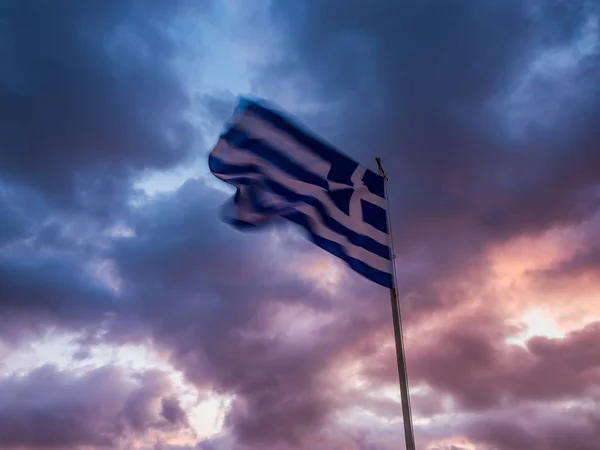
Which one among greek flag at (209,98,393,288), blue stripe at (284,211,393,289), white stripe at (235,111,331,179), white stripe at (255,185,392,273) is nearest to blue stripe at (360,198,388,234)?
greek flag at (209,98,393,288)

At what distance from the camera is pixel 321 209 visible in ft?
94.3

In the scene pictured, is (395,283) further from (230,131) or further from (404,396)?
(230,131)

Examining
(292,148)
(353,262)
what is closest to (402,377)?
(353,262)

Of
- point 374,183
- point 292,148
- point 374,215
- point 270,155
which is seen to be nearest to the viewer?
point 374,215

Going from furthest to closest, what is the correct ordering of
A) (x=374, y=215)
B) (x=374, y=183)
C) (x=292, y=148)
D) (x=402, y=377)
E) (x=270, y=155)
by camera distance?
(x=374, y=183) → (x=292, y=148) → (x=270, y=155) → (x=374, y=215) → (x=402, y=377)

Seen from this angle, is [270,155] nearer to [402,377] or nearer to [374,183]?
[374,183]

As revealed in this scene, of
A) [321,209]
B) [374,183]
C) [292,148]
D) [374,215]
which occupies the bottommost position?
[321,209]

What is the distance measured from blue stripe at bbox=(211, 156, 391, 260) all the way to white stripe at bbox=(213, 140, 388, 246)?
0.14 metres

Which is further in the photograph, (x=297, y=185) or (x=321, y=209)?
(x=297, y=185)

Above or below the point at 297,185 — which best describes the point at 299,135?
above

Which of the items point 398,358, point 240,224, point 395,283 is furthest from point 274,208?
point 398,358

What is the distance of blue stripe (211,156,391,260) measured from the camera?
2827cm

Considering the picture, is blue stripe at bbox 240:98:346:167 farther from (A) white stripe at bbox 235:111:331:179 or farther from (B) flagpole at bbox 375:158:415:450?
(B) flagpole at bbox 375:158:415:450

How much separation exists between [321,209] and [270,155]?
10.8 feet
